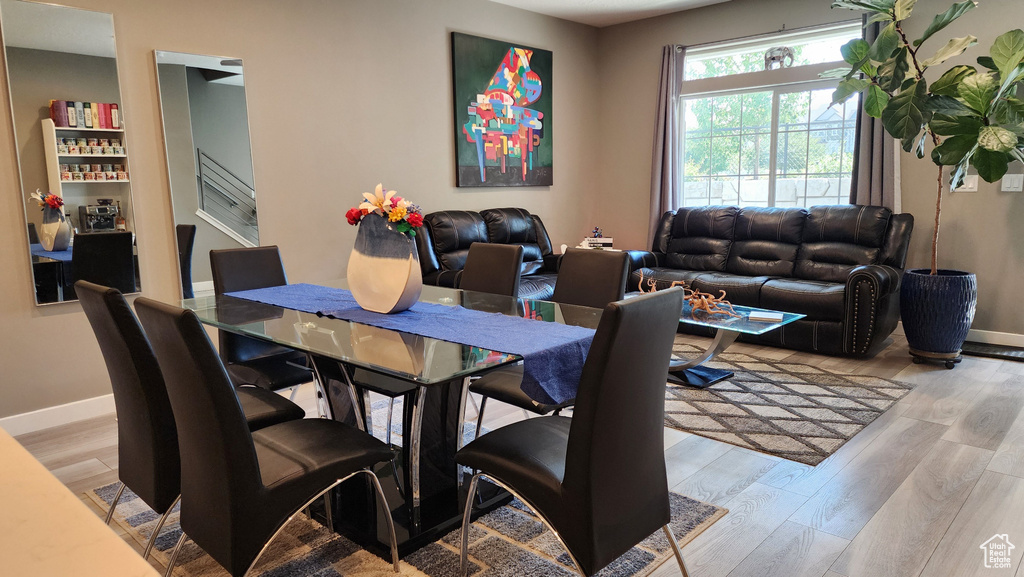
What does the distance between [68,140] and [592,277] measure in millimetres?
2713

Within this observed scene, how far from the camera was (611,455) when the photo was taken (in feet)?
5.36

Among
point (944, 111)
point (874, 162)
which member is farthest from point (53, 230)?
point (874, 162)

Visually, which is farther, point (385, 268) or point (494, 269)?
point (494, 269)

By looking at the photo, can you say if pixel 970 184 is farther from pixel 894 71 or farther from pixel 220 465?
pixel 220 465

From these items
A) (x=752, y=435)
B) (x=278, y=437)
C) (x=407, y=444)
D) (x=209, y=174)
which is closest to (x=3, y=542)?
(x=278, y=437)

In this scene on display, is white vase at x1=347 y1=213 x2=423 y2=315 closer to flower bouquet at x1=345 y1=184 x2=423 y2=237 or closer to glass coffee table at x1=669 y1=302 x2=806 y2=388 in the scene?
flower bouquet at x1=345 y1=184 x2=423 y2=237

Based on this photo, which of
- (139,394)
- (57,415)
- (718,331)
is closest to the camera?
(139,394)

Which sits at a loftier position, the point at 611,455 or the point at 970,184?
the point at 970,184

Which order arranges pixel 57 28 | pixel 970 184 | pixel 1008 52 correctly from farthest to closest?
1. pixel 970 184
2. pixel 1008 52
3. pixel 57 28

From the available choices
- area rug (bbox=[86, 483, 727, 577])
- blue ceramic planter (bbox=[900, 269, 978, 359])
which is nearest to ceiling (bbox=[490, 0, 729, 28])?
blue ceramic planter (bbox=[900, 269, 978, 359])

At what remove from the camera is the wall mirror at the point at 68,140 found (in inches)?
127

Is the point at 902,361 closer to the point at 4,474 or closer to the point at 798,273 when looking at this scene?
the point at 798,273

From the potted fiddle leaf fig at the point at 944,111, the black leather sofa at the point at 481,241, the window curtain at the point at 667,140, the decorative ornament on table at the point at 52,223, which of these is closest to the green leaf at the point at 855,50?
the potted fiddle leaf fig at the point at 944,111

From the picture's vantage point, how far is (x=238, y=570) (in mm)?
1642
